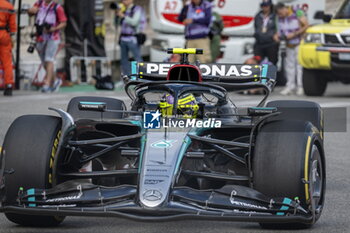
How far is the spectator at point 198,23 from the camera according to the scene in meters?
20.7

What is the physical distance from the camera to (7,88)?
20281mm

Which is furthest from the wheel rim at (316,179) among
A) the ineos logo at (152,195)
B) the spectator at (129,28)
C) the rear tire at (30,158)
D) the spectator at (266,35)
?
the spectator at (129,28)

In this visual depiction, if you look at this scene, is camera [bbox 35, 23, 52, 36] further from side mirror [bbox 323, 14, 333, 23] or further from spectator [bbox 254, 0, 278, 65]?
side mirror [bbox 323, 14, 333, 23]

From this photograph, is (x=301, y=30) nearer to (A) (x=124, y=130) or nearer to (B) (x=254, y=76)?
(B) (x=254, y=76)

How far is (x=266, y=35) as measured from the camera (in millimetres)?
21547

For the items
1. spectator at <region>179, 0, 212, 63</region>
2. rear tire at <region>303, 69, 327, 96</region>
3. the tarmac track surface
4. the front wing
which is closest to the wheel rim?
the tarmac track surface

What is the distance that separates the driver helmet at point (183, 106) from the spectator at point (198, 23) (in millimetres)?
11427

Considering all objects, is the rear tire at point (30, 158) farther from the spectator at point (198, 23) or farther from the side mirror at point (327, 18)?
the side mirror at point (327, 18)

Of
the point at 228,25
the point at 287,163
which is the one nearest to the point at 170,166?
the point at 287,163

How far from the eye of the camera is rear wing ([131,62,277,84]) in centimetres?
1039

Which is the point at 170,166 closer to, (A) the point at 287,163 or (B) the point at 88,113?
(A) the point at 287,163

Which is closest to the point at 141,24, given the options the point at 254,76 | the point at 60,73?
the point at 60,73

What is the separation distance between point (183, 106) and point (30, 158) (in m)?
1.58

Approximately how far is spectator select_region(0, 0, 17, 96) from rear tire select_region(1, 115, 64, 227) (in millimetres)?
11800
